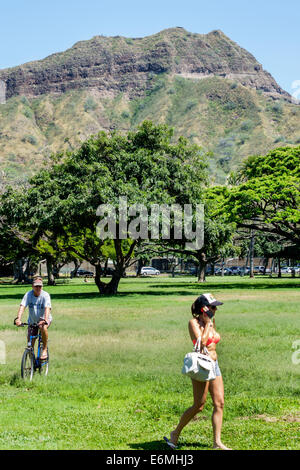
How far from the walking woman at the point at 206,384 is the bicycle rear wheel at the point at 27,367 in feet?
13.5

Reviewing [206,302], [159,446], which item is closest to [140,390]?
[159,446]

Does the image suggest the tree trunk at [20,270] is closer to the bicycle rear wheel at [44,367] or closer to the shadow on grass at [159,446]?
the bicycle rear wheel at [44,367]

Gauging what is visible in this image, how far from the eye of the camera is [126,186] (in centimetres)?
2902

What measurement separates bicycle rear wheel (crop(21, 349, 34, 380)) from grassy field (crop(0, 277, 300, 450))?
0.52 feet

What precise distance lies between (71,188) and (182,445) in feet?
85.3

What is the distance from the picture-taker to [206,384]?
5902mm

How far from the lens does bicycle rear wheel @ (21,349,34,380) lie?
9.41m

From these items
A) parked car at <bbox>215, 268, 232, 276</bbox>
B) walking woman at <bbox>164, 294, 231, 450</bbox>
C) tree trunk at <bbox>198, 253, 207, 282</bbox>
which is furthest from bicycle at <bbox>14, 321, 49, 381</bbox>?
parked car at <bbox>215, 268, 232, 276</bbox>

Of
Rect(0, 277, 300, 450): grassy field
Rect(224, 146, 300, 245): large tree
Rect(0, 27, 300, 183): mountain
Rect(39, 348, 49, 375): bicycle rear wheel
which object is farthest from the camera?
Rect(0, 27, 300, 183): mountain

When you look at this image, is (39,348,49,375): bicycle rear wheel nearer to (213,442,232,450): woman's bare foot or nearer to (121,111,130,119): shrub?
(213,442,232,450): woman's bare foot

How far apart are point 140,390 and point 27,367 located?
220cm

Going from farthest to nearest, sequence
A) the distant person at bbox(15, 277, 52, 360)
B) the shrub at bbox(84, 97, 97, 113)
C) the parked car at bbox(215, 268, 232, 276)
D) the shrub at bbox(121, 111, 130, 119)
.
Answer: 1. the shrub at bbox(121, 111, 130, 119)
2. the shrub at bbox(84, 97, 97, 113)
3. the parked car at bbox(215, 268, 232, 276)
4. the distant person at bbox(15, 277, 52, 360)

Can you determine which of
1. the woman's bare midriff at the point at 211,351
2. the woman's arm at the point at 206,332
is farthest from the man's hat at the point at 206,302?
the woman's bare midriff at the point at 211,351

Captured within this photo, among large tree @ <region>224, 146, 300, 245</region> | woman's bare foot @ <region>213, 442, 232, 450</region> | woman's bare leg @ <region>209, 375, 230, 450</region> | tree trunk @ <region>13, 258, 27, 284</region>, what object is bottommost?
tree trunk @ <region>13, 258, 27, 284</region>
